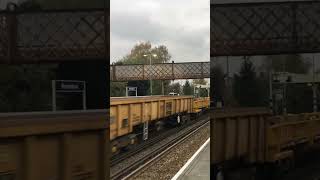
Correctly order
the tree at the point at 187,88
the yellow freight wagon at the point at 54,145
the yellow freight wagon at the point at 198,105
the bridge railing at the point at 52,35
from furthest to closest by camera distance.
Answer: the yellow freight wagon at the point at 198,105
the tree at the point at 187,88
the bridge railing at the point at 52,35
the yellow freight wagon at the point at 54,145

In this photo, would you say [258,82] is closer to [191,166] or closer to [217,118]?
[217,118]

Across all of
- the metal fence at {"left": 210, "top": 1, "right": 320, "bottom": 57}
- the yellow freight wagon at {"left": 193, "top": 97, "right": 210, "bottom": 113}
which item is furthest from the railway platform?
the metal fence at {"left": 210, "top": 1, "right": 320, "bottom": 57}

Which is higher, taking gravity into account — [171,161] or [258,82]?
[258,82]

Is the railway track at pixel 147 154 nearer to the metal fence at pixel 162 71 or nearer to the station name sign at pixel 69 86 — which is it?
the metal fence at pixel 162 71

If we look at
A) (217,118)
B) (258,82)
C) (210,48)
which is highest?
(210,48)

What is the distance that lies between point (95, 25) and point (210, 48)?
452 mm

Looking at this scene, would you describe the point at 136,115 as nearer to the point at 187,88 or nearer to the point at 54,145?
the point at 187,88

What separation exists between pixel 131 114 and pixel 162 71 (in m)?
0.24

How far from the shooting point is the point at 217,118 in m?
1.37

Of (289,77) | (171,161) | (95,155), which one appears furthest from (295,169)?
(95,155)

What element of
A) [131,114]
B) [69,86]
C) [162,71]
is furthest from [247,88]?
[69,86]

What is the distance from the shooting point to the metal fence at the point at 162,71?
4.27ft

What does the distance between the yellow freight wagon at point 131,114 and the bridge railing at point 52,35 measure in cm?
24

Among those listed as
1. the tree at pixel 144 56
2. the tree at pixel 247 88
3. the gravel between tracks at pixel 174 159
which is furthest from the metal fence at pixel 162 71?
the gravel between tracks at pixel 174 159
